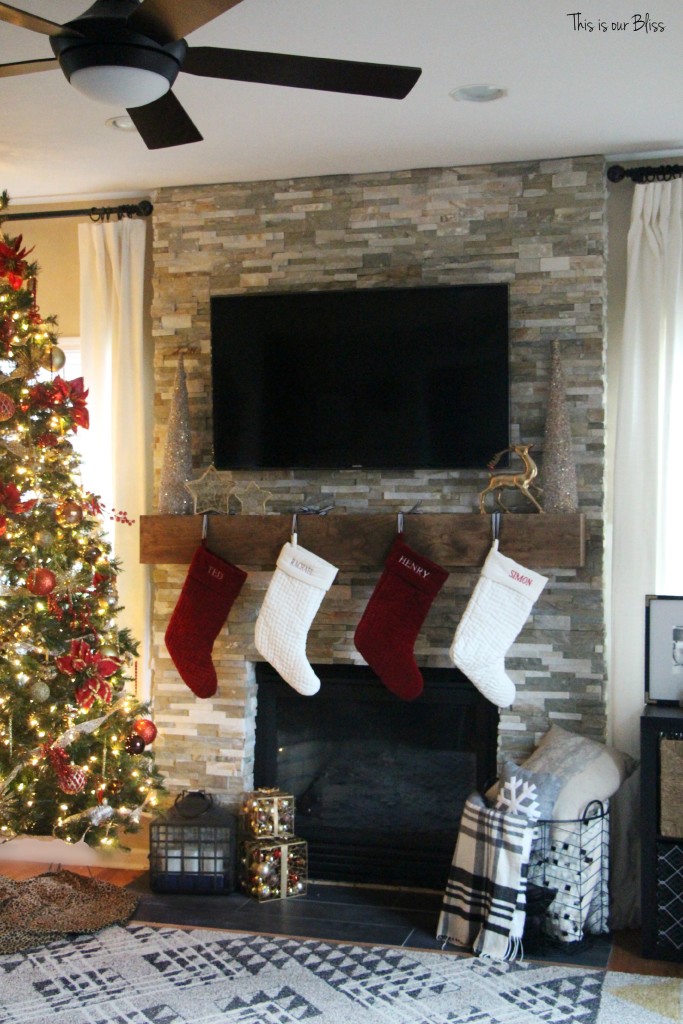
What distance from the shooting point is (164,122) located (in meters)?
2.57

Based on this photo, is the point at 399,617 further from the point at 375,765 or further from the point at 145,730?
the point at 145,730

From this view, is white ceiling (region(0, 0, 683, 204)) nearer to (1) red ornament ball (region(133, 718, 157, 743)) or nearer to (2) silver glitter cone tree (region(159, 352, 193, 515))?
(2) silver glitter cone tree (region(159, 352, 193, 515))

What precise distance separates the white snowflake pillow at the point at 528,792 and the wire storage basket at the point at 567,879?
0.21 feet

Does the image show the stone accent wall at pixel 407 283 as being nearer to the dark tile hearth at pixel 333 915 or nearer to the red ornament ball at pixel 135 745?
the red ornament ball at pixel 135 745

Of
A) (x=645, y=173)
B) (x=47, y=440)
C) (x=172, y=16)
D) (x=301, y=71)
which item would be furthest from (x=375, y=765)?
(x=172, y=16)

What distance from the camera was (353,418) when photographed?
13.3 ft

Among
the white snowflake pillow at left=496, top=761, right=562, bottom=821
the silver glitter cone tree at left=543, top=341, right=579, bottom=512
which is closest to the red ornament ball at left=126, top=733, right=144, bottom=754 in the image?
the white snowflake pillow at left=496, top=761, right=562, bottom=821

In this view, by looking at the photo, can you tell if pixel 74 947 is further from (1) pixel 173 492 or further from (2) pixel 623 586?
(2) pixel 623 586

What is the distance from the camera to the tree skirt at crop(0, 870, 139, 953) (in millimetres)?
3654

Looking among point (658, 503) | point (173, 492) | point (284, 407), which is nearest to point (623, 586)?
point (658, 503)

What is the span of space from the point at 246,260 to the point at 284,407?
61 cm

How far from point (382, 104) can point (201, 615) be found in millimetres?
1850

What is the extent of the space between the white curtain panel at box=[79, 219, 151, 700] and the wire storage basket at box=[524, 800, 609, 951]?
1697mm

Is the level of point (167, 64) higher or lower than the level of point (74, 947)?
higher
